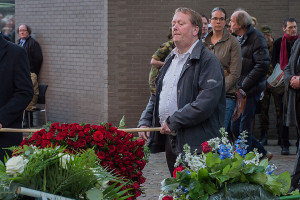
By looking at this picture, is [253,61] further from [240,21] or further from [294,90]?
[294,90]

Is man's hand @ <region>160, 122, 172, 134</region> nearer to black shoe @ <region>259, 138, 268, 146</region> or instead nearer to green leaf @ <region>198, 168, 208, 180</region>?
green leaf @ <region>198, 168, 208, 180</region>

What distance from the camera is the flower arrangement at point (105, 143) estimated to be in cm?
572

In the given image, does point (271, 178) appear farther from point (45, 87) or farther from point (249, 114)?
point (45, 87)

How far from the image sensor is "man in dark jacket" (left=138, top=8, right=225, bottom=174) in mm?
5980

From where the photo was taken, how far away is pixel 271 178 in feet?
12.5

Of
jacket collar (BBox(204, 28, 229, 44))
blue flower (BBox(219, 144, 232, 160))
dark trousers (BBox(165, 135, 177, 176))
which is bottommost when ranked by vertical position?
dark trousers (BBox(165, 135, 177, 176))

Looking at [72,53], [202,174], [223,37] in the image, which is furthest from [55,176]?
[72,53]

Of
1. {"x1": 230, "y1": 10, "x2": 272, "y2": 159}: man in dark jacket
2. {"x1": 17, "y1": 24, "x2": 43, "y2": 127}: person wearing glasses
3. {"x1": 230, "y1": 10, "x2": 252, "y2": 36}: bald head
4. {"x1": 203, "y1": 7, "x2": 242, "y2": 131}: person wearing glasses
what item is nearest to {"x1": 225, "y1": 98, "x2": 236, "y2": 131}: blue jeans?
{"x1": 203, "y1": 7, "x2": 242, "y2": 131}: person wearing glasses

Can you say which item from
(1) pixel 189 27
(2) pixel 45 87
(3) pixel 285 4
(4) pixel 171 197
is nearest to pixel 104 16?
(2) pixel 45 87

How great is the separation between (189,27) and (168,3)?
7.65 m

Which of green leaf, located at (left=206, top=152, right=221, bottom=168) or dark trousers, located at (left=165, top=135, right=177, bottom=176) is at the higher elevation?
green leaf, located at (left=206, top=152, right=221, bottom=168)

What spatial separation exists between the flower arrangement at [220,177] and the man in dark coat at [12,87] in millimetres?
2948

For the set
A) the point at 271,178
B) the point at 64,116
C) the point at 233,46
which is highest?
the point at 233,46

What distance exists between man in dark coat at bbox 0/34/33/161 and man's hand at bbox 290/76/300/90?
3.39 metres
